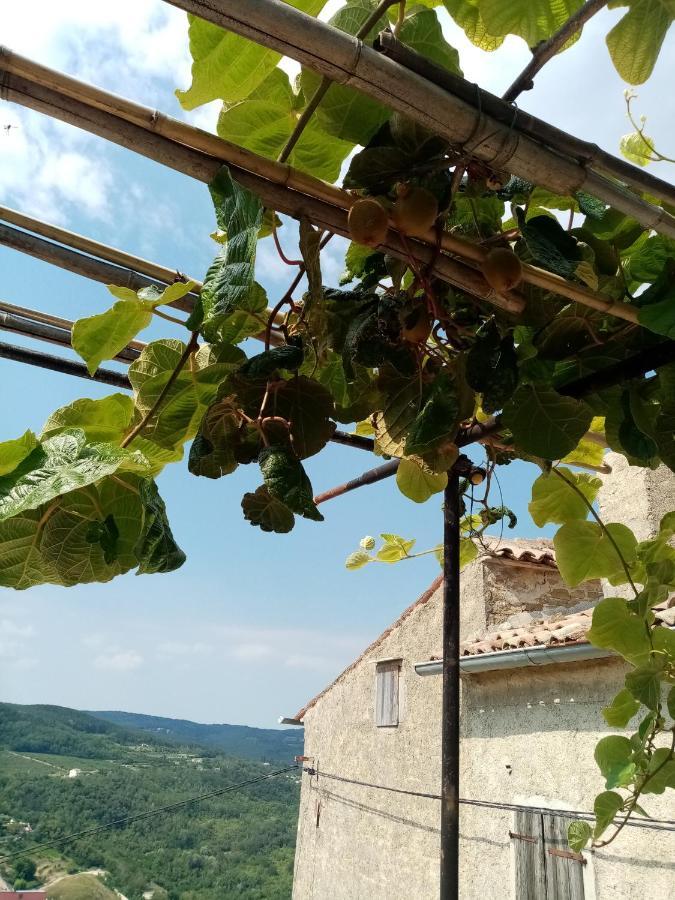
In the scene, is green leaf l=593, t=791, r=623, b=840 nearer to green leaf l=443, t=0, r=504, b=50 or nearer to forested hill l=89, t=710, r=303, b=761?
green leaf l=443, t=0, r=504, b=50

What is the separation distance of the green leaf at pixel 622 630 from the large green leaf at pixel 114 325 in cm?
96

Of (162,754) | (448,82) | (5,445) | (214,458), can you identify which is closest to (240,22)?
(448,82)

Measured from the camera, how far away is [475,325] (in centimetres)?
102

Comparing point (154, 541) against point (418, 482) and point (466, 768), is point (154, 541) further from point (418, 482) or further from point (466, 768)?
point (466, 768)

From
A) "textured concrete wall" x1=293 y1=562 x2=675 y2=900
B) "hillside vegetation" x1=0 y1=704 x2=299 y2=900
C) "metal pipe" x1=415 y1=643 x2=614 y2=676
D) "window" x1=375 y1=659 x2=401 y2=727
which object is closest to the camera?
"metal pipe" x1=415 y1=643 x2=614 y2=676

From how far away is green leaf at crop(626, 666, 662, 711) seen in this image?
1215mm

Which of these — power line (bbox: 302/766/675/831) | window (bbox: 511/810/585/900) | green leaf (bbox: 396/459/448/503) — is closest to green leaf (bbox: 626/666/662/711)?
green leaf (bbox: 396/459/448/503)

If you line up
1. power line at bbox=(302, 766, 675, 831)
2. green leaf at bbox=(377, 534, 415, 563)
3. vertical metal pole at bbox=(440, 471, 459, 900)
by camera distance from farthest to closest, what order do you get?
power line at bbox=(302, 766, 675, 831) < green leaf at bbox=(377, 534, 415, 563) < vertical metal pole at bbox=(440, 471, 459, 900)

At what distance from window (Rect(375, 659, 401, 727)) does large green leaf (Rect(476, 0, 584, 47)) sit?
22.2 ft

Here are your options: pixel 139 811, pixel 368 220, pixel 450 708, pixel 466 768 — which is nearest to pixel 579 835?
pixel 450 708

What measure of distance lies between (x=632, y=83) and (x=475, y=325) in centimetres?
36

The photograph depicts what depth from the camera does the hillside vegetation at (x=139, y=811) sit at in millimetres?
28938

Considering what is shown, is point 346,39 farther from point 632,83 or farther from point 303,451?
point 303,451

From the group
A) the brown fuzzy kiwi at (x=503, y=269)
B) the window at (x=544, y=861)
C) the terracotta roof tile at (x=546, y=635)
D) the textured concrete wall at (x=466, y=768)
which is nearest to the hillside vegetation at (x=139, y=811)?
the textured concrete wall at (x=466, y=768)
